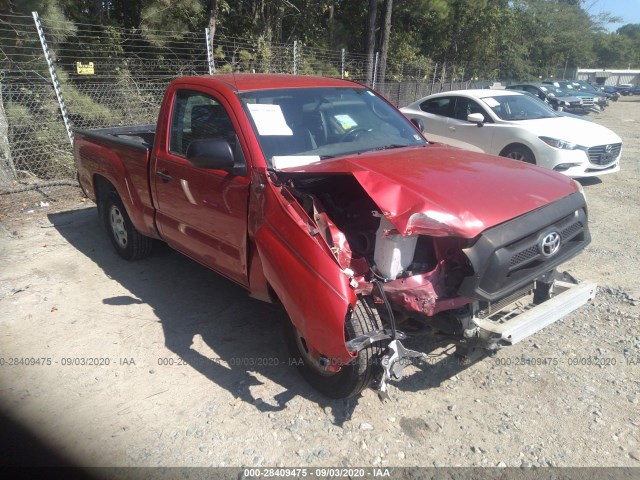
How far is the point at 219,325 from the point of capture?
13.5 feet

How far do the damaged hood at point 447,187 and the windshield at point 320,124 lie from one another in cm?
27

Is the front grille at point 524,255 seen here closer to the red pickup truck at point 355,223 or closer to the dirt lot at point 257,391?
the red pickup truck at point 355,223

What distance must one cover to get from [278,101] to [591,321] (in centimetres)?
309

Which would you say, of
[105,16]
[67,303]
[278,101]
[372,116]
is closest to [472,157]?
[372,116]

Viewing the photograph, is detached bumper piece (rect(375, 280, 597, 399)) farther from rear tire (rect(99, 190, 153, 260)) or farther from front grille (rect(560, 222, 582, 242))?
rear tire (rect(99, 190, 153, 260))

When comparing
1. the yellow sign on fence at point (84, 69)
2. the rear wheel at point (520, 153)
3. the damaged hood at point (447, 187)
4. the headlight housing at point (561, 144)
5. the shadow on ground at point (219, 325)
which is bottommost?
the shadow on ground at point (219, 325)

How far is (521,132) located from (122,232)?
6.32 m

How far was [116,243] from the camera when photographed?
5.57m

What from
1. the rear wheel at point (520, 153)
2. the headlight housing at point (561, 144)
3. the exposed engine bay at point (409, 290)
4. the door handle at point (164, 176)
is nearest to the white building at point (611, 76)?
the rear wheel at point (520, 153)

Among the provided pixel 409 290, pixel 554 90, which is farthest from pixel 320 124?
pixel 554 90

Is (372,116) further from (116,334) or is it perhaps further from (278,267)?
(116,334)

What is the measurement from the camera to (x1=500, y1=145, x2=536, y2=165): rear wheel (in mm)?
7969

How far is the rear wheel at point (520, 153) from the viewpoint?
797cm

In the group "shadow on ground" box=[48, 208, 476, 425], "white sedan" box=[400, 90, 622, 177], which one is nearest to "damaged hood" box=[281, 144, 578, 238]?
"shadow on ground" box=[48, 208, 476, 425]
